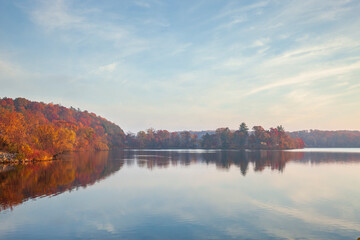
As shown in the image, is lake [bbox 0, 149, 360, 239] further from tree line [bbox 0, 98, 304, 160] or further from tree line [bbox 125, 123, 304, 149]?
tree line [bbox 125, 123, 304, 149]

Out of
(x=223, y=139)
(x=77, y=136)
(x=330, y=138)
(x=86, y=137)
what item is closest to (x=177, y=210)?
(x=77, y=136)

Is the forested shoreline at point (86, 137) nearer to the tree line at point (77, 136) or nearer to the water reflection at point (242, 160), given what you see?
the tree line at point (77, 136)

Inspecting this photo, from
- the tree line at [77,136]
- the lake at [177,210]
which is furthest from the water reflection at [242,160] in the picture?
the tree line at [77,136]

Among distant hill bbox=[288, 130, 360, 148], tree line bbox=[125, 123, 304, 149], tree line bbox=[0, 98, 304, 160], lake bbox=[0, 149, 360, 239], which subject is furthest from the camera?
distant hill bbox=[288, 130, 360, 148]

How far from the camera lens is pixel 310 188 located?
72.7 feet

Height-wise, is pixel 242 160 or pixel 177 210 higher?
pixel 242 160

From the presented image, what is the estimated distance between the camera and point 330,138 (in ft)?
554

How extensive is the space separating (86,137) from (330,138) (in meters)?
149

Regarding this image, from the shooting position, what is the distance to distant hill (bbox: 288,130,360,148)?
161m

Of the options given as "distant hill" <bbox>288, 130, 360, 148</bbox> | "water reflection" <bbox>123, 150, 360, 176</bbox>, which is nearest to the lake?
"water reflection" <bbox>123, 150, 360, 176</bbox>

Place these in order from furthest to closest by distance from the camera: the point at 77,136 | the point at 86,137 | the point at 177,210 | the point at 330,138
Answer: the point at 330,138 → the point at 86,137 → the point at 77,136 → the point at 177,210

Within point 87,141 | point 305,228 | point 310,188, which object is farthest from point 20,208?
point 87,141

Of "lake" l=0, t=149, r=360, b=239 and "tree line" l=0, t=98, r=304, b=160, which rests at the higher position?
"tree line" l=0, t=98, r=304, b=160

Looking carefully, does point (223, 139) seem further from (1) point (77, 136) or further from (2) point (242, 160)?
(2) point (242, 160)
